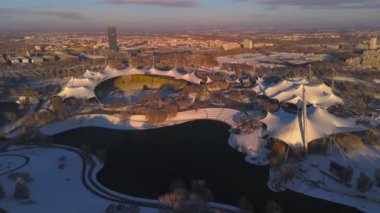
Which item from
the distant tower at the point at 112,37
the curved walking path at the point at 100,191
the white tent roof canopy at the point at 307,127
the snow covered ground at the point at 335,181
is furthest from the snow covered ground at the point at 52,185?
the distant tower at the point at 112,37

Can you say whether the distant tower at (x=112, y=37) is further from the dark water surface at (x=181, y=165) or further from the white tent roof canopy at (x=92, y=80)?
the dark water surface at (x=181, y=165)

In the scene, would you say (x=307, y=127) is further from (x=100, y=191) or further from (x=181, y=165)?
(x=100, y=191)

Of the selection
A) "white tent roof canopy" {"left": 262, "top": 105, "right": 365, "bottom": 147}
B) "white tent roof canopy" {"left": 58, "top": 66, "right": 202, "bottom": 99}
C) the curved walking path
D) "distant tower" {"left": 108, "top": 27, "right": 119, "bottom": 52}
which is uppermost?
"distant tower" {"left": 108, "top": 27, "right": 119, "bottom": 52}

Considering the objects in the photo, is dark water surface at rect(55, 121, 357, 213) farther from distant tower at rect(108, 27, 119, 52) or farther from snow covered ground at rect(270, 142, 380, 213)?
distant tower at rect(108, 27, 119, 52)

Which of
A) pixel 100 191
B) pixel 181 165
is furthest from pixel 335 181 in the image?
pixel 100 191

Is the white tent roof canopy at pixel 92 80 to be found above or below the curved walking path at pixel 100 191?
above

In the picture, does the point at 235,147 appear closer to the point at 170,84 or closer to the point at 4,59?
the point at 170,84

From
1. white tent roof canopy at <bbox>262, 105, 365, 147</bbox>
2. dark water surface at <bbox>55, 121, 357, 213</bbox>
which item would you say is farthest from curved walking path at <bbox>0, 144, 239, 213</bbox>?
white tent roof canopy at <bbox>262, 105, 365, 147</bbox>

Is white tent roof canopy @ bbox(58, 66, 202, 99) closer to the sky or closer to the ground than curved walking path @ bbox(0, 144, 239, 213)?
closer to the sky

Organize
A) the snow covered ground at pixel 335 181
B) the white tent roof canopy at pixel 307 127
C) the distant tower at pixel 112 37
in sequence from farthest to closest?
the distant tower at pixel 112 37 → the white tent roof canopy at pixel 307 127 → the snow covered ground at pixel 335 181

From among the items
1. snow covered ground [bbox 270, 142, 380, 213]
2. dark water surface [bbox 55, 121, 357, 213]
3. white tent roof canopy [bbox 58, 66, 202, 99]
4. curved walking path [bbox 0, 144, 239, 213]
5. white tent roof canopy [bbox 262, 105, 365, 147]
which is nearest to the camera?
curved walking path [bbox 0, 144, 239, 213]
